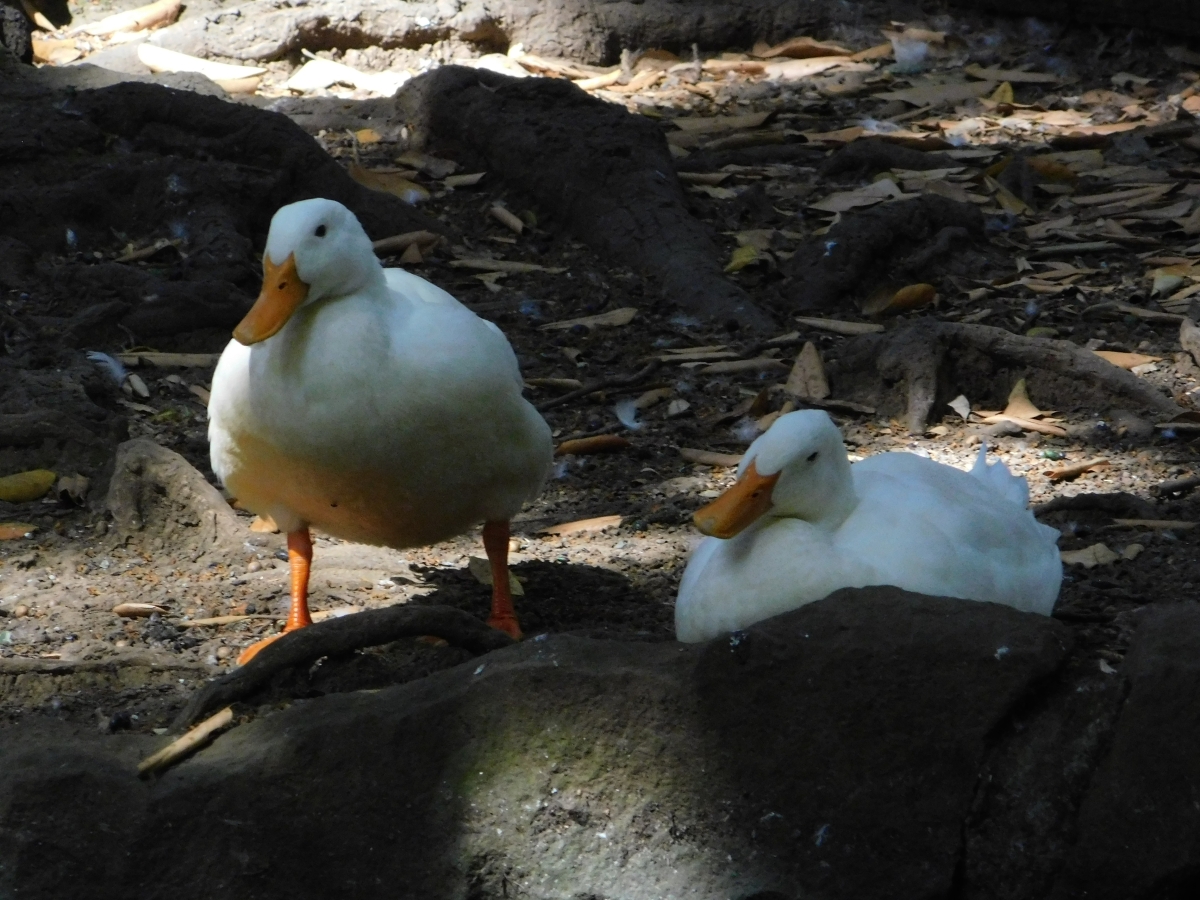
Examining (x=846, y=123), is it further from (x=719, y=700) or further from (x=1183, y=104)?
Result: (x=719, y=700)

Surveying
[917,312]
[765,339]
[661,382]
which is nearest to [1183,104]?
[917,312]

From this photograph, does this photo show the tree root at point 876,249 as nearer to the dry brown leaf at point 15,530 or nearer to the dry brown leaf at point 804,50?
the dry brown leaf at point 15,530

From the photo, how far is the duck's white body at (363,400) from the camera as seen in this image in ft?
11.9

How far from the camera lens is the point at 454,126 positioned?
805 cm

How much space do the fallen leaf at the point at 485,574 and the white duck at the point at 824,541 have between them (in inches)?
36.4

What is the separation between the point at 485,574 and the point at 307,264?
1264mm

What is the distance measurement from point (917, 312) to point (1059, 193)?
5.63 feet

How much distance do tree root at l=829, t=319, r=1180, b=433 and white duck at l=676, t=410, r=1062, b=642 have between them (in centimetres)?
189

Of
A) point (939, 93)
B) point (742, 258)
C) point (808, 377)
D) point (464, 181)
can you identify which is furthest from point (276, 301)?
point (939, 93)

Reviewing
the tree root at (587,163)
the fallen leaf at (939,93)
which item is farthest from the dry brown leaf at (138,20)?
the fallen leaf at (939,93)

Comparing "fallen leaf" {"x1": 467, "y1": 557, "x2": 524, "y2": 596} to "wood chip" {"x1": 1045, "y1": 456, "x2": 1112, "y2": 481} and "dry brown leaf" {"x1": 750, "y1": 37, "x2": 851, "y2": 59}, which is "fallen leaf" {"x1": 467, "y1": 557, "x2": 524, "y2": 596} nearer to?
"wood chip" {"x1": 1045, "y1": 456, "x2": 1112, "y2": 481}

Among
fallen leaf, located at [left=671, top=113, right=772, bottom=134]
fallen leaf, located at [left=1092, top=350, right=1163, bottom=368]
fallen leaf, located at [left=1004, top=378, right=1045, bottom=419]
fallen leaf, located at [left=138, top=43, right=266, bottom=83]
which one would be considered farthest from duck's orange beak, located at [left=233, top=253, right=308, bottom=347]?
fallen leaf, located at [left=138, top=43, right=266, bottom=83]

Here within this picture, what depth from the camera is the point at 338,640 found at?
3.06 meters

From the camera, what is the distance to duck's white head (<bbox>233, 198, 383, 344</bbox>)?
3.65 m
